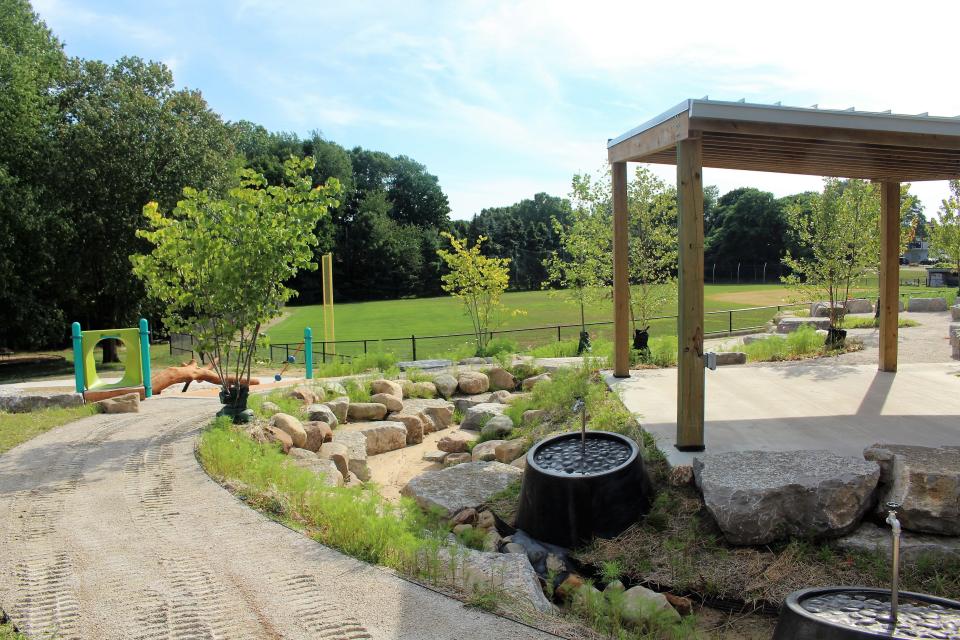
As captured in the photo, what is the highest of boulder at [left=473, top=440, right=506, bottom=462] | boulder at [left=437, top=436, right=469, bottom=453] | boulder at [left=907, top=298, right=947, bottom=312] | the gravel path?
boulder at [left=907, top=298, right=947, bottom=312]

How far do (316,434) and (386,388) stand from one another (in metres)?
2.79

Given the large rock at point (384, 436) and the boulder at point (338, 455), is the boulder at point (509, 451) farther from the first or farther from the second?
the large rock at point (384, 436)

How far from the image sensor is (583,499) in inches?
199

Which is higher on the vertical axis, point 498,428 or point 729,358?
point 729,358

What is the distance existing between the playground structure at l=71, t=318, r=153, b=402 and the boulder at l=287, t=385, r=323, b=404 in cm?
246

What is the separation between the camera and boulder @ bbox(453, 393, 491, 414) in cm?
1133

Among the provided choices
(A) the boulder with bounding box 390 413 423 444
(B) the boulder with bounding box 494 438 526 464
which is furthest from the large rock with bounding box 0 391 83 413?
(B) the boulder with bounding box 494 438 526 464

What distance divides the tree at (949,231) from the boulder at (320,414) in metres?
20.8

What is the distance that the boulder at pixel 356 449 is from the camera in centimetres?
800

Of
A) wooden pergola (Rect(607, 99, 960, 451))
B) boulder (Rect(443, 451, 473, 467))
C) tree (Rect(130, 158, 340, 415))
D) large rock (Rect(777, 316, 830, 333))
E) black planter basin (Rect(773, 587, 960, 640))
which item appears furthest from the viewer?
large rock (Rect(777, 316, 830, 333))

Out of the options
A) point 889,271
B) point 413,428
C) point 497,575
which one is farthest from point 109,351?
point 889,271

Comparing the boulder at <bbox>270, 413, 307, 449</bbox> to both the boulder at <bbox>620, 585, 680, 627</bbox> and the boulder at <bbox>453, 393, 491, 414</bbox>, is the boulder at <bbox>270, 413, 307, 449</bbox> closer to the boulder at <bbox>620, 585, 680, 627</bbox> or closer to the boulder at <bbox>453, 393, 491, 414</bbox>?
the boulder at <bbox>453, 393, 491, 414</bbox>

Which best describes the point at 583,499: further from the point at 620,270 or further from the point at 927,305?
the point at 927,305

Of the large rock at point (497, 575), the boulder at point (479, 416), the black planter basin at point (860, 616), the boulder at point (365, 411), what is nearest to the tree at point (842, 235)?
the boulder at point (479, 416)
